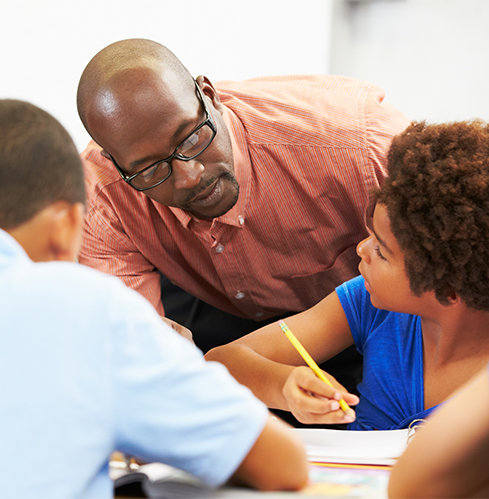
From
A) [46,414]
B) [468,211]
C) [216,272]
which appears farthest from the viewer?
[216,272]

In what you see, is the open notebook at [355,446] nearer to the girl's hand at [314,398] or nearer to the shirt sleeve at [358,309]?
the girl's hand at [314,398]

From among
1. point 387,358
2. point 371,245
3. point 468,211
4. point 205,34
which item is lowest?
point 387,358

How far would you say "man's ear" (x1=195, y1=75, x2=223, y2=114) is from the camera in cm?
155

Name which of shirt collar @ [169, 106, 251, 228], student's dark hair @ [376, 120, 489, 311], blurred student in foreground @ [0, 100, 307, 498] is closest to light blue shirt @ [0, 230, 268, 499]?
blurred student in foreground @ [0, 100, 307, 498]

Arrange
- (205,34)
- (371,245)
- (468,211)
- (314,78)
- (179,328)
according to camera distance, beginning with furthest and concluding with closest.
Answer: (205,34)
(314,78)
(179,328)
(371,245)
(468,211)

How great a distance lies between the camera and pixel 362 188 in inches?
61.5

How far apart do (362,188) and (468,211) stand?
0.62m

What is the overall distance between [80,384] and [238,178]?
1125 mm

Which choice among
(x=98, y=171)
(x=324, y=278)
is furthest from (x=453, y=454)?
(x=98, y=171)

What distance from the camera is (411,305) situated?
1099mm

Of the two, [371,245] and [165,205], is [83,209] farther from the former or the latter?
[165,205]

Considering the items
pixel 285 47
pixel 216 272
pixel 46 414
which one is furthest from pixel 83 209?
pixel 285 47

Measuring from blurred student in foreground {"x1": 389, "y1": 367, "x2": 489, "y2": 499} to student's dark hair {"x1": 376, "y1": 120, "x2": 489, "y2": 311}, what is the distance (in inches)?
14.2

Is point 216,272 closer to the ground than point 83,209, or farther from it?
closer to the ground
